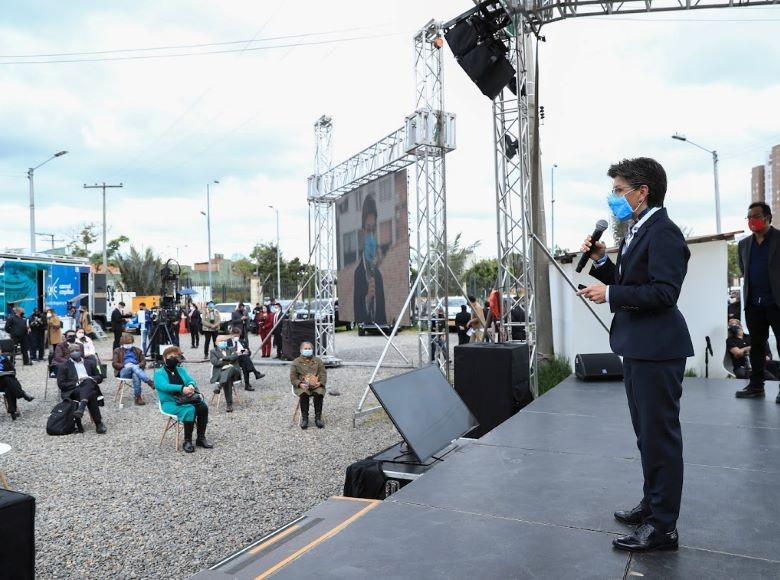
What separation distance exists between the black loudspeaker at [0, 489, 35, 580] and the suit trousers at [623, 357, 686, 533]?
7.83 feet

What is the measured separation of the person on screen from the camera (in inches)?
401

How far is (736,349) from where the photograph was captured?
7184 millimetres

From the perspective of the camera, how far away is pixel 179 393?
255 inches

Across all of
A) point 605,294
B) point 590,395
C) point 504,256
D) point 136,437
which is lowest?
point 136,437

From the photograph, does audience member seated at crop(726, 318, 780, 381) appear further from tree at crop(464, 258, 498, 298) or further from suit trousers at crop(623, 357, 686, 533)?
tree at crop(464, 258, 498, 298)

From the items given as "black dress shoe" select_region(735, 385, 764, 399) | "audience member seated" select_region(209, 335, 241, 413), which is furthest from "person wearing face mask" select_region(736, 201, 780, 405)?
"audience member seated" select_region(209, 335, 241, 413)

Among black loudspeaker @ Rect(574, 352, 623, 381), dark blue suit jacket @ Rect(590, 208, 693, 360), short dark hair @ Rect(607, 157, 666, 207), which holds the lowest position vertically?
black loudspeaker @ Rect(574, 352, 623, 381)

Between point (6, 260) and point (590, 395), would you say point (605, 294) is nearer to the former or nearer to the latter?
point (590, 395)

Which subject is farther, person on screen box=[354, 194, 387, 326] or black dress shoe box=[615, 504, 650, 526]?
person on screen box=[354, 194, 387, 326]

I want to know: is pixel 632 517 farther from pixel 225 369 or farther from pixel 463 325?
pixel 463 325

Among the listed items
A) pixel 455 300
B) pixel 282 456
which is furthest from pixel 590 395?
pixel 455 300

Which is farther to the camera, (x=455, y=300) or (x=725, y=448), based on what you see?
(x=455, y=300)

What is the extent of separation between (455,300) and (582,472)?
63.9 feet

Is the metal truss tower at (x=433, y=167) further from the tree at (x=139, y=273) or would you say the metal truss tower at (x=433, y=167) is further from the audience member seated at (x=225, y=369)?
the tree at (x=139, y=273)
